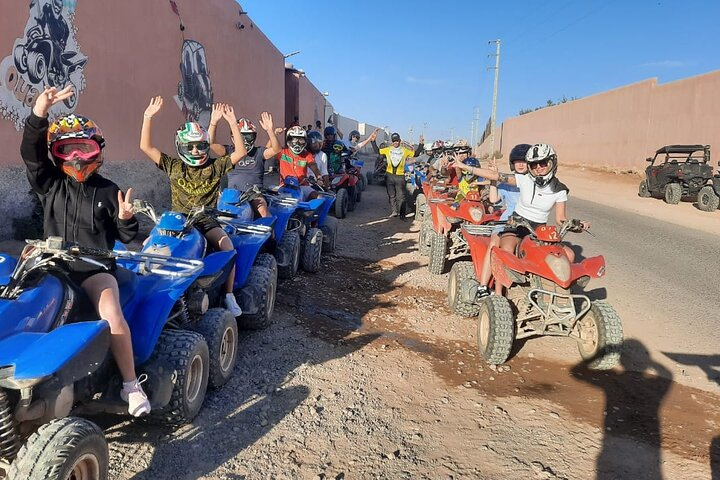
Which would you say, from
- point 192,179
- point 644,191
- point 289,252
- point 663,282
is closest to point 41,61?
point 192,179

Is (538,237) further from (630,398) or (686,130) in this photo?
(686,130)

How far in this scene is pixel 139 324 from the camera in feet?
9.47

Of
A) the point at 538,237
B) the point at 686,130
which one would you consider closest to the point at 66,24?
the point at 538,237

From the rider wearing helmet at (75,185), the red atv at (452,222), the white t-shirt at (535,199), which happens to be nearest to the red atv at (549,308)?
the white t-shirt at (535,199)

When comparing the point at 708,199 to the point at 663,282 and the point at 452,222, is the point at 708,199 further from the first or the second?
the point at 452,222

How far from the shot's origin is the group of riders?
266 centimetres

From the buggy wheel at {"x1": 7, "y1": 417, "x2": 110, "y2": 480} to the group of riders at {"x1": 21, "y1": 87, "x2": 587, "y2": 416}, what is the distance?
1.36 feet

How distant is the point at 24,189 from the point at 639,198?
18.4 m

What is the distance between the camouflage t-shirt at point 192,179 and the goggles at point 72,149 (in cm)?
167

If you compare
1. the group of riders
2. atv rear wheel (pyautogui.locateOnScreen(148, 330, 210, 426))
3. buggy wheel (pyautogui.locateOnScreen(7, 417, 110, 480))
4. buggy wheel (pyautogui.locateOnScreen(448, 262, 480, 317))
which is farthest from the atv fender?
buggy wheel (pyautogui.locateOnScreen(448, 262, 480, 317))

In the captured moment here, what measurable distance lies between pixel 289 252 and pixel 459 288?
197cm

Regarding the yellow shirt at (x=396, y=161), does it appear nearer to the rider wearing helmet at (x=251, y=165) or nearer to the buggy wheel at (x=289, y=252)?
the rider wearing helmet at (x=251, y=165)

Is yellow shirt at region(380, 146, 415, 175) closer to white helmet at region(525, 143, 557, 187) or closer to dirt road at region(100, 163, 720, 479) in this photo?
dirt road at region(100, 163, 720, 479)

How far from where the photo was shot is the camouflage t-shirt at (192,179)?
4.70m
